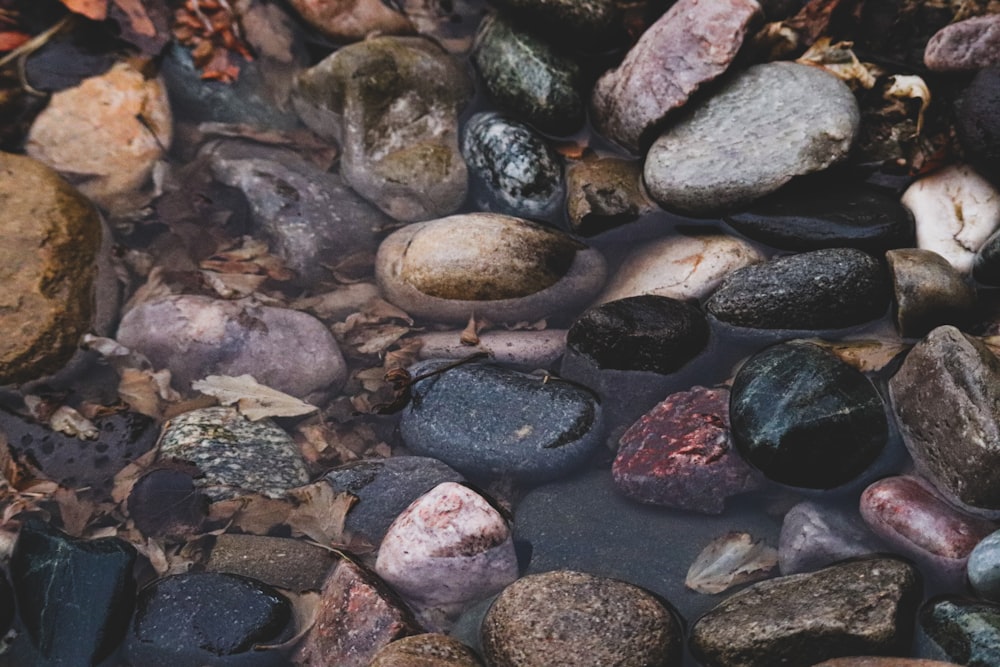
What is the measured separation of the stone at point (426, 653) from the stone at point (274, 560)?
541 millimetres

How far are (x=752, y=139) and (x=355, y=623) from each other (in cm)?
302

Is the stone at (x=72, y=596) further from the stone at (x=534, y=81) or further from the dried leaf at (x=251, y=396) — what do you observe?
the stone at (x=534, y=81)

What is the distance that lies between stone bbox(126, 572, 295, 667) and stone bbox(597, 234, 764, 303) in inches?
89.1

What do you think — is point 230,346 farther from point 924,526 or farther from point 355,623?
point 924,526

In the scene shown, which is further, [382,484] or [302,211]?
[302,211]

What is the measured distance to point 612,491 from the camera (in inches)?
139

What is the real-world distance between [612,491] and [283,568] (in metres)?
1.49

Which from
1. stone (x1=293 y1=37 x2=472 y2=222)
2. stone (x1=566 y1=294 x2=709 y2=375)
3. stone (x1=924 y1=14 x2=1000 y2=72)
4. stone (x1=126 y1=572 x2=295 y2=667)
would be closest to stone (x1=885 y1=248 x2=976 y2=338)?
stone (x1=566 y1=294 x2=709 y2=375)

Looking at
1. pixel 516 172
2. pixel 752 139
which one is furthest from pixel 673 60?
pixel 516 172

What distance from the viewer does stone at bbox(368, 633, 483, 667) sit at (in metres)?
2.68

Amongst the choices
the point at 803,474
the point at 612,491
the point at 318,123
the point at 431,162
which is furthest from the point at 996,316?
the point at 318,123

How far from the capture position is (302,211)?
4562 millimetres

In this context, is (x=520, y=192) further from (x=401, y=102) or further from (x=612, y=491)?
(x=612, y=491)

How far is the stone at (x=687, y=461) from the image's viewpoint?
3.36m
